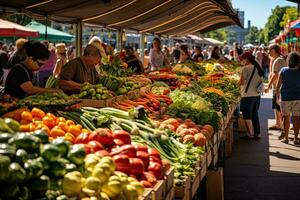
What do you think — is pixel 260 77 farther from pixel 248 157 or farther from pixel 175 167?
pixel 175 167

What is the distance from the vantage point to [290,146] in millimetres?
10742

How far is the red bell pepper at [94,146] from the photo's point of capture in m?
3.46

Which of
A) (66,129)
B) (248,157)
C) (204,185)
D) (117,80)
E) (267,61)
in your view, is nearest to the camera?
(66,129)

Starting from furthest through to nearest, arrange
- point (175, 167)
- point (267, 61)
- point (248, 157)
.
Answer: point (267, 61), point (248, 157), point (175, 167)

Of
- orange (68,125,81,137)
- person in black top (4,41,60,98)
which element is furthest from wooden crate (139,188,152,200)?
person in black top (4,41,60,98)

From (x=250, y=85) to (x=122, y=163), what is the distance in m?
8.02

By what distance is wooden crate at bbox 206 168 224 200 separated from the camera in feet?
20.2

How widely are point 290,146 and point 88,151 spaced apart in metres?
7.96

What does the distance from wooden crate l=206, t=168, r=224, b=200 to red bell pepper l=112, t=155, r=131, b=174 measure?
2872mm

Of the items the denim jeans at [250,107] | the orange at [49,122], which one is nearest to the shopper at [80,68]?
the orange at [49,122]

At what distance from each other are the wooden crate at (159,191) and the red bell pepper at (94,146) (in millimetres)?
422

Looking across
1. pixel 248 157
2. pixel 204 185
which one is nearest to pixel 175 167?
pixel 204 185

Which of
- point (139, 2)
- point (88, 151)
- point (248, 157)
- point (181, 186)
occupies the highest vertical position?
point (139, 2)

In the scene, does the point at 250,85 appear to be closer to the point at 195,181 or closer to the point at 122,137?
the point at 195,181
